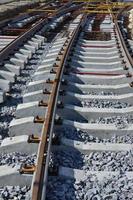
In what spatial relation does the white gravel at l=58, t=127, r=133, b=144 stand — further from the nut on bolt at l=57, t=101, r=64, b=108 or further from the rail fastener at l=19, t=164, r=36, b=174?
the rail fastener at l=19, t=164, r=36, b=174

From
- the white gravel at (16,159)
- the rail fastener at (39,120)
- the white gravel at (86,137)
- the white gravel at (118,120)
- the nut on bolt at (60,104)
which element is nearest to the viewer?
the white gravel at (16,159)

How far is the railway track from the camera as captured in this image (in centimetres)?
491

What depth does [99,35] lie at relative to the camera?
51.8ft

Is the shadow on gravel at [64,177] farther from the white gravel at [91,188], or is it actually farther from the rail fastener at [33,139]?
the rail fastener at [33,139]

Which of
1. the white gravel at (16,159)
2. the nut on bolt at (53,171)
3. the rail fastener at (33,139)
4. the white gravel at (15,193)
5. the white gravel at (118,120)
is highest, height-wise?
the rail fastener at (33,139)

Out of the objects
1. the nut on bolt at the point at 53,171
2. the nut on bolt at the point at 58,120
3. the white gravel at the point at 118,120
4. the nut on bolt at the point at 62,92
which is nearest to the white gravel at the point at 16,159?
the nut on bolt at the point at 53,171

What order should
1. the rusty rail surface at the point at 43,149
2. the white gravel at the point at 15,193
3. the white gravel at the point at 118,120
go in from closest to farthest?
the rusty rail surface at the point at 43,149
the white gravel at the point at 15,193
the white gravel at the point at 118,120

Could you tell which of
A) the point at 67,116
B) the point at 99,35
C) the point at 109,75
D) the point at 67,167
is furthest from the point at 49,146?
the point at 99,35

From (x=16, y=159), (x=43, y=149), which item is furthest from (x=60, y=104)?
(x=43, y=149)

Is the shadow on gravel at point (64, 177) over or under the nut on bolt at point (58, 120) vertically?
under

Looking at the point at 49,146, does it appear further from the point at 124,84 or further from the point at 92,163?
the point at 124,84

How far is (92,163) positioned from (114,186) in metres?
0.60

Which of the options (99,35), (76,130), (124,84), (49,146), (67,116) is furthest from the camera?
(99,35)

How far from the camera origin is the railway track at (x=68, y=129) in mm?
4910
